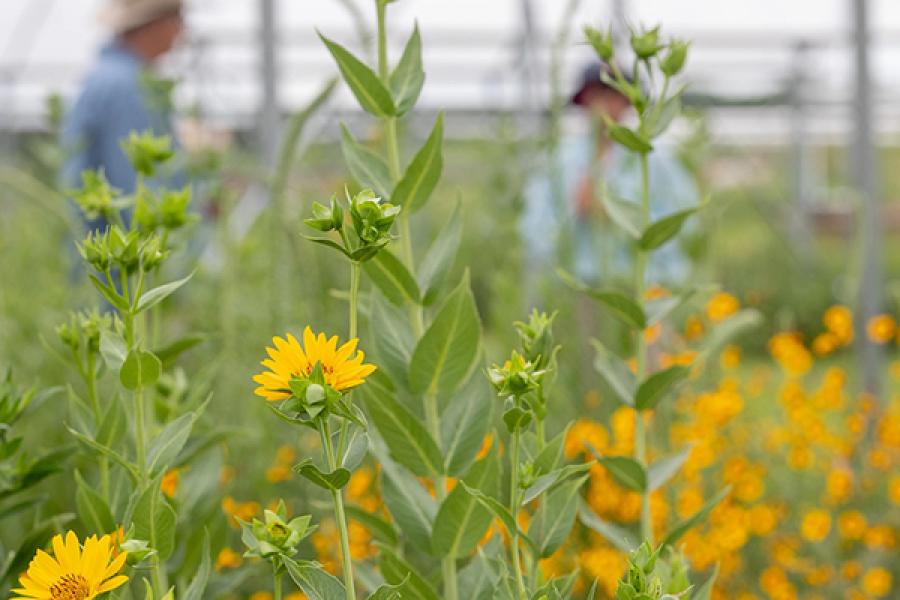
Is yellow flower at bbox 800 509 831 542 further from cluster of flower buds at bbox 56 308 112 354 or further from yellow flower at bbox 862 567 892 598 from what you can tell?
cluster of flower buds at bbox 56 308 112 354

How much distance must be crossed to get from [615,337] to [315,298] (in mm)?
416

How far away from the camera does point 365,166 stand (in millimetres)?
495

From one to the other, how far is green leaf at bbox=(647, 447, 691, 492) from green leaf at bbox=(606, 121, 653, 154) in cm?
15

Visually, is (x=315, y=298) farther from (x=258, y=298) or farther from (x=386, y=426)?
(x=386, y=426)

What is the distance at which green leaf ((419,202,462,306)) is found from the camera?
50 cm

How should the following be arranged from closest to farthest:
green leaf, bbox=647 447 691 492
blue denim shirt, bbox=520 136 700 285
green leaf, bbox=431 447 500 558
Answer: green leaf, bbox=431 447 500 558 → green leaf, bbox=647 447 691 492 → blue denim shirt, bbox=520 136 700 285

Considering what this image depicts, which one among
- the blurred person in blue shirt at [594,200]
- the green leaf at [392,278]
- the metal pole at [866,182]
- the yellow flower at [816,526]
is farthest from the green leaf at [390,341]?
the metal pole at [866,182]

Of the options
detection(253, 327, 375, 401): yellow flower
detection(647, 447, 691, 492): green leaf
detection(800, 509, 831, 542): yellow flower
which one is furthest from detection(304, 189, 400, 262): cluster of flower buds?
detection(800, 509, 831, 542): yellow flower

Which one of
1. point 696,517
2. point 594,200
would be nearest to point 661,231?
point 696,517

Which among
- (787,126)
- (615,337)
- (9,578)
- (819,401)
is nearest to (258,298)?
(615,337)

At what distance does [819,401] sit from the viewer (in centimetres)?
150

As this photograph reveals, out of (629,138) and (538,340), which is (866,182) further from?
(538,340)

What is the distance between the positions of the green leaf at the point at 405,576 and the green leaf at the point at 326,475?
0.08 meters

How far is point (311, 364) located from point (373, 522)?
0.16 metres
